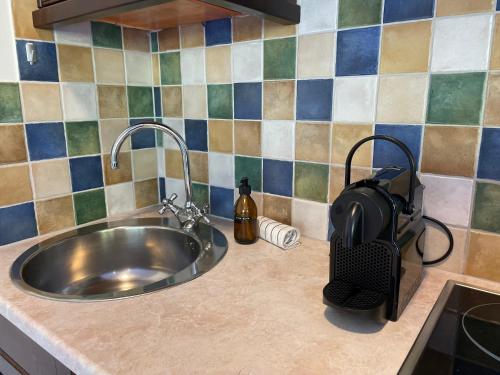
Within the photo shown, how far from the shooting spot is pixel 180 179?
145 centimetres

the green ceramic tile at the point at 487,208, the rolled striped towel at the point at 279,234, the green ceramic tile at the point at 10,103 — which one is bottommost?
the rolled striped towel at the point at 279,234

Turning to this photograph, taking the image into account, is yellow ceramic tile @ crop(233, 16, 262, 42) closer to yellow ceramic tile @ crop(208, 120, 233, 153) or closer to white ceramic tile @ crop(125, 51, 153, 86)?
yellow ceramic tile @ crop(208, 120, 233, 153)

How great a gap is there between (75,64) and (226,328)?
0.93 m

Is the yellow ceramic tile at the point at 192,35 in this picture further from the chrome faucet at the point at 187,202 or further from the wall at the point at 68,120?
the chrome faucet at the point at 187,202

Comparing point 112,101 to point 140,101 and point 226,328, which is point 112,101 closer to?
point 140,101

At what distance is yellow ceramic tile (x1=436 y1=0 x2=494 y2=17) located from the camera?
2.66 feet

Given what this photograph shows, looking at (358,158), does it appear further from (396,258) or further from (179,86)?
(179,86)

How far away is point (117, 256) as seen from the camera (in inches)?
50.1

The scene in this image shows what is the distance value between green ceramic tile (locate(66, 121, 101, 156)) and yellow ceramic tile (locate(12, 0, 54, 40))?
10.3 inches

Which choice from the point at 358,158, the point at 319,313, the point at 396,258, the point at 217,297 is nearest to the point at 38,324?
the point at 217,297

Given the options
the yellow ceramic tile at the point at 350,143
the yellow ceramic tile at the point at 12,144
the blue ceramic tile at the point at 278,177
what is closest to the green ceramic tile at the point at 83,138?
the yellow ceramic tile at the point at 12,144

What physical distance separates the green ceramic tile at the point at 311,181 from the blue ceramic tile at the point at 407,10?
16.0 inches

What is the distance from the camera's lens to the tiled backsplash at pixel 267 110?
875 mm

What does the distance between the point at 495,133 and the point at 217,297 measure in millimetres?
696
